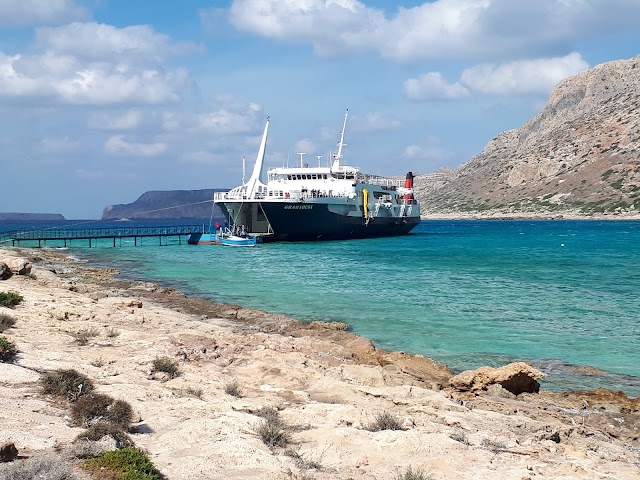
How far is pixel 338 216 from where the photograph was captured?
64688mm

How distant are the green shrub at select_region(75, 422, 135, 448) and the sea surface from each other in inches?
346

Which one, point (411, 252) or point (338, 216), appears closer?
point (411, 252)

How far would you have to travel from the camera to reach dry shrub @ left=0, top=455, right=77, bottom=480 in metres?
5.71

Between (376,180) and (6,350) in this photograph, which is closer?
(6,350)

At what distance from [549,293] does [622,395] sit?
1585 cm

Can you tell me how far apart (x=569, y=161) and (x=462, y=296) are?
392ft

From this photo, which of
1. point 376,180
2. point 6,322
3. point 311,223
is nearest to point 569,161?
point 376,180

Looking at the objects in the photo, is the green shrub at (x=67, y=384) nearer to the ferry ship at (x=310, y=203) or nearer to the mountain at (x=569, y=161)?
the ferry ship at (x=310, y=203)

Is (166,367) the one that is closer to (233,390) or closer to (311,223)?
(233,390)

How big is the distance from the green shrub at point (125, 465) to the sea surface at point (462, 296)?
29.5 feet

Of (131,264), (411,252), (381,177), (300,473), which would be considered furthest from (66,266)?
(381,177)

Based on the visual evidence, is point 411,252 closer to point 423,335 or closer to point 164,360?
point 423,335

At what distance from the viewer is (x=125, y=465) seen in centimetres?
625

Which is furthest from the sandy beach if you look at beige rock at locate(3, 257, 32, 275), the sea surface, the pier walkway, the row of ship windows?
the row of ship windows
